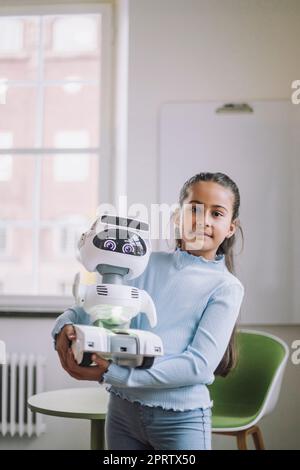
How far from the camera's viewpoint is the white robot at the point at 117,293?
897 mm

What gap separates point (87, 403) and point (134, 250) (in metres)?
0.95

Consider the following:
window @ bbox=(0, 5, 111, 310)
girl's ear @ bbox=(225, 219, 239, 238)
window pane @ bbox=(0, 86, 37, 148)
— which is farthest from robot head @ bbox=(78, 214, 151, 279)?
window pane @ bbox=(0, 86, 37, 148)

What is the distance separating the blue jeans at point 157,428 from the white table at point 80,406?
0.61 meters

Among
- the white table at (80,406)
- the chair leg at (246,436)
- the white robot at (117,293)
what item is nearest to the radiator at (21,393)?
the white table at (80,406)

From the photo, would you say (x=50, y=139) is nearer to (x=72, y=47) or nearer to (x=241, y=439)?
(x=72, y=47)

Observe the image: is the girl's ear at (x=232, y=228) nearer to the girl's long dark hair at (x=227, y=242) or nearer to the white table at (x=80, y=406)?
the girl's long dark hair at (x=227, y=242)

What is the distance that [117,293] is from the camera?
3.09ft

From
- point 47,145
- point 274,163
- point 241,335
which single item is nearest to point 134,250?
point 241,335

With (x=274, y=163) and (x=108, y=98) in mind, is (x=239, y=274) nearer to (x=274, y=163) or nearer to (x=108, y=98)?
(x=274, y=163)

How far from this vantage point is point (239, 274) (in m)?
2.36

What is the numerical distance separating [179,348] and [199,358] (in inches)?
1.9

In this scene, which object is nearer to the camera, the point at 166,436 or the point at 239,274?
the point at 166,436

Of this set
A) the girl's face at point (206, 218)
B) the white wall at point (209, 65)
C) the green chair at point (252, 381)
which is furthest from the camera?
the white wall at point (209, 65)

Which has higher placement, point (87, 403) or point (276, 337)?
point (276, 337)
